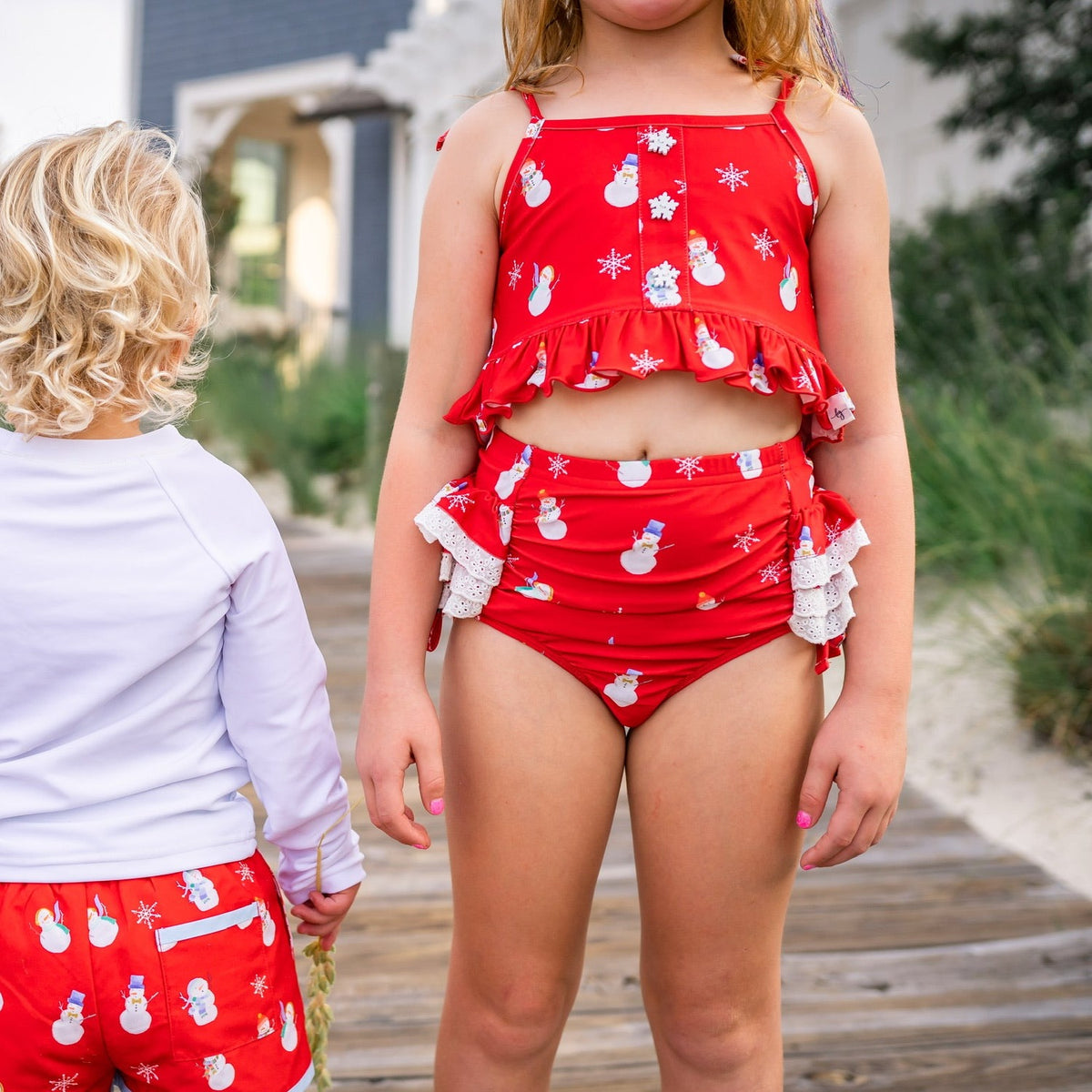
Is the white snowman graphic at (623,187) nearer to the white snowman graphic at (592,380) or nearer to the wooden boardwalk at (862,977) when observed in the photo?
the white snowman graphic at (592,380)

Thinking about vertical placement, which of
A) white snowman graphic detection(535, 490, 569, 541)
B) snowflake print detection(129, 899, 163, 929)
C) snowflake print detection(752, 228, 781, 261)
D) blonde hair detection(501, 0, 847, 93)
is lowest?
snowflake print detection(129, 899, 163, 929)

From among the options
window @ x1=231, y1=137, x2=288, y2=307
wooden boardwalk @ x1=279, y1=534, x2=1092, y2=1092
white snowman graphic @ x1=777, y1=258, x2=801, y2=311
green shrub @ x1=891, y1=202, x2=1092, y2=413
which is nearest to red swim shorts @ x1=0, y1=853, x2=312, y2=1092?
white snowman graphic @ x1=777, y1=258, x2=801, y2=311

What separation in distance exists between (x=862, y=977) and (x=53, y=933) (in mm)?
1714

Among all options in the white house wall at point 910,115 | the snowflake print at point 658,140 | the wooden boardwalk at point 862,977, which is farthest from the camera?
the white house wall at point 910,115

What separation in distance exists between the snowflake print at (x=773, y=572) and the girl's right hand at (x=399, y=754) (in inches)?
14.2

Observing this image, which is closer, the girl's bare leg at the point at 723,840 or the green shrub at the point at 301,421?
the girl's bare leg at the point at 723,840

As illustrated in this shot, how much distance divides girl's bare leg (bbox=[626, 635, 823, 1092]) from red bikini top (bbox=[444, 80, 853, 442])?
1.02 ft

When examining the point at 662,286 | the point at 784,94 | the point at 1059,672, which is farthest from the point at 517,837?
the point at 1059,672

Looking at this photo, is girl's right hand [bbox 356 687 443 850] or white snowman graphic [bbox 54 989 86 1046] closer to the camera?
white snowman graphic [bbox 54 989 86 1046]

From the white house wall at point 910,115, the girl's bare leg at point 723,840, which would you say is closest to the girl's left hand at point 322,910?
the girl's bare leg at point 723,840

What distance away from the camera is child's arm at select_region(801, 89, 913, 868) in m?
1.30

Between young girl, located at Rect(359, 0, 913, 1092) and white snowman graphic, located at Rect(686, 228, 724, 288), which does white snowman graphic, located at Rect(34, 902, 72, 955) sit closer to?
young girl, located at Rect(359, 0, 913, 1092)

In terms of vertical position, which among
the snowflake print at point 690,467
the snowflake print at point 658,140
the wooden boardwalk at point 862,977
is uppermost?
the snowflake print at point 658,140

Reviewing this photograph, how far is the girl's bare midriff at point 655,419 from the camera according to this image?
4.22 feet
